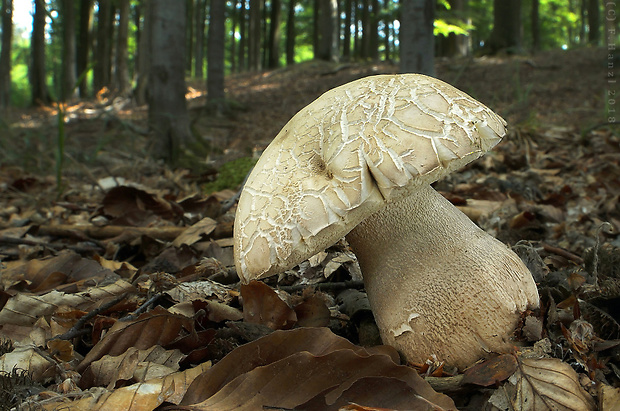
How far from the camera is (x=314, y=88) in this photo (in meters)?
13.6

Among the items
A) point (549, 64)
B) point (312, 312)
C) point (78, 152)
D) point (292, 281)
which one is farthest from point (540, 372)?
point (549, 64)

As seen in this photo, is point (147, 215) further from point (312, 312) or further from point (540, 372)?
point (540, 372)

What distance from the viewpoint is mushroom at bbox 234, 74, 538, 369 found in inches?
61.2

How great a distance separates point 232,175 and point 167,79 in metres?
2.69

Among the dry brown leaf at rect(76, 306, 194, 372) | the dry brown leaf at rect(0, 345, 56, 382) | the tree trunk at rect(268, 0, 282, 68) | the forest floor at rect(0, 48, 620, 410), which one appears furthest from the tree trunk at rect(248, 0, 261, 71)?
the dry brown leaf at rect(0, 345, 56, 382)

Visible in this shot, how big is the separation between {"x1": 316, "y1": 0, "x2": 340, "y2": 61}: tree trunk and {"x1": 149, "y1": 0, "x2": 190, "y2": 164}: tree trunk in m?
12.9

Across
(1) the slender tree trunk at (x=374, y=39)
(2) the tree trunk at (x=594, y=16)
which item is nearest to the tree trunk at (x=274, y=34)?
(1) the slender tree trunk at (x=374, y=39)

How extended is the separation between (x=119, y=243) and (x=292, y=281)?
1319 mm

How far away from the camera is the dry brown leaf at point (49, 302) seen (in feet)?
6.89

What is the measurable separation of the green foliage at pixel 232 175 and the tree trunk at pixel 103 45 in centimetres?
1720

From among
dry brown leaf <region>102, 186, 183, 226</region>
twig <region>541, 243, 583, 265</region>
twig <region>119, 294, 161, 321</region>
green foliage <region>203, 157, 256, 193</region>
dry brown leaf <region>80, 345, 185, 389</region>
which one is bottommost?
dry brown leaf <region>80, 345, 185, 389</region>

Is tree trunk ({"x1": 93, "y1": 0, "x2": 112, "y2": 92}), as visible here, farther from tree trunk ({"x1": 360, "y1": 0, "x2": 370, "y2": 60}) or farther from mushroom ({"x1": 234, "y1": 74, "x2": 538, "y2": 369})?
mushroom ({"x1": 234, "y1": 74, "x2": 538, "y2": 369})

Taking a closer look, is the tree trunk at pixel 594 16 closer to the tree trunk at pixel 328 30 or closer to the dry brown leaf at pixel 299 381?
the tree trunk at pixel 328 30

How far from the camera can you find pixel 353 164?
157 cm
